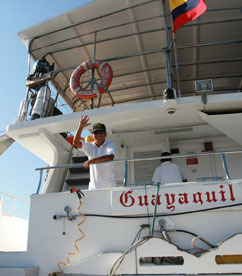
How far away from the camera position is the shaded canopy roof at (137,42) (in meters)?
5.09

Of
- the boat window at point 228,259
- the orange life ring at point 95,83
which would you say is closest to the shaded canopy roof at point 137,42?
the orange life ring at point 95,83

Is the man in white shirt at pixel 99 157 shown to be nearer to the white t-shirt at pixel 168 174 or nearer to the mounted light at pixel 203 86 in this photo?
the white t-shirt at pixel 168 174

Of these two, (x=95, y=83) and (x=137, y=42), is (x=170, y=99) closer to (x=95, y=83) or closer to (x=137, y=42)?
(x=95, y=83)

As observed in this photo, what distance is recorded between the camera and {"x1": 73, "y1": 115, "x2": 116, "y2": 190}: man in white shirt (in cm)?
329

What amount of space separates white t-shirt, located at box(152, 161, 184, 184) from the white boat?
1.73 ft

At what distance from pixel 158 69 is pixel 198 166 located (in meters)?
2.50

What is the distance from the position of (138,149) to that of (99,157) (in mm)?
2240

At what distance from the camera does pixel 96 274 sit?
2.60 meters

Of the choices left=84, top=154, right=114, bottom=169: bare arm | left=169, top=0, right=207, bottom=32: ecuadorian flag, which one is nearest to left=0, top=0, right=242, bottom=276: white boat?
left=84, top=154, right=114, bottom=169: bare arm

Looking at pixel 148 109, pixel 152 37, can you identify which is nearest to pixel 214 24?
pixel 152 37

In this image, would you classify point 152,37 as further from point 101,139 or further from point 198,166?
point 101,139

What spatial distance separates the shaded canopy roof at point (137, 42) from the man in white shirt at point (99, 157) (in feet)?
5.63

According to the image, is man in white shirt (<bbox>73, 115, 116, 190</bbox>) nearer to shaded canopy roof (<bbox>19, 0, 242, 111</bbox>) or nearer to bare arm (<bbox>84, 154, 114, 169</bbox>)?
bare arm (<bbox>84, 154, 114, 169</bbox>)

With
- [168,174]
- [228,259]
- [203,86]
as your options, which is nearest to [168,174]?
[168,174]
